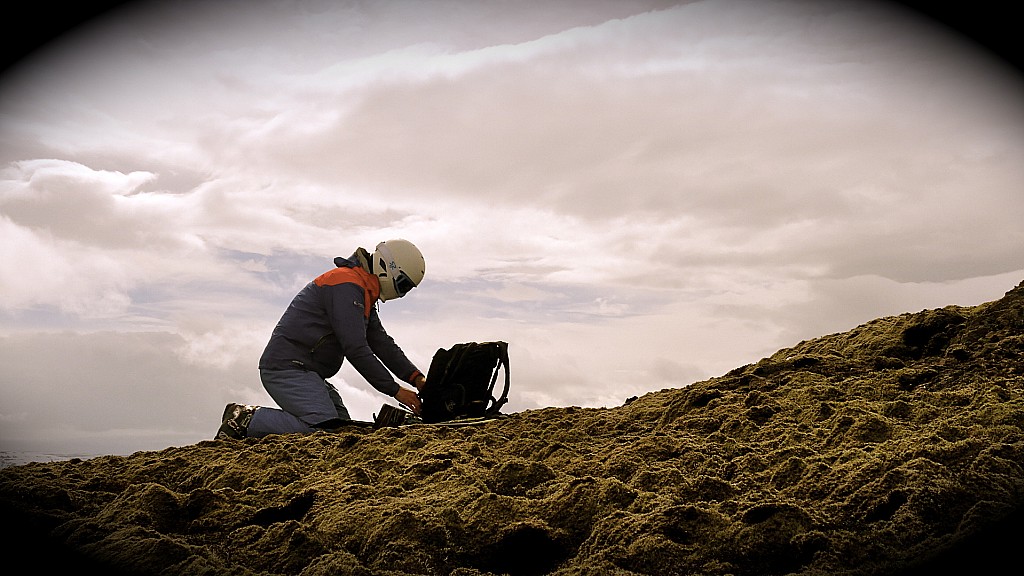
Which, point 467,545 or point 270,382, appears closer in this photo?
point 467,545

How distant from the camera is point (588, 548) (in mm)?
2592

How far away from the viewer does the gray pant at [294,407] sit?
18.2 feet

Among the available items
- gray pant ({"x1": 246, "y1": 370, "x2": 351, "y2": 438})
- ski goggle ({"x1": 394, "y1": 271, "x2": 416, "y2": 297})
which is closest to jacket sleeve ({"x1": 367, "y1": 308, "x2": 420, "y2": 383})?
ski goggle ({"x1": 394, "y1": 271, "x2": 416, "y2": 297})

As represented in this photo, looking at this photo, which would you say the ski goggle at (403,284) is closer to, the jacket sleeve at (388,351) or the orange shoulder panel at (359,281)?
the orange shoulder panel at (359,281)

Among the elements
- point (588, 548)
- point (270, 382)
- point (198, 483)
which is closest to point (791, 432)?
point (588, 548)

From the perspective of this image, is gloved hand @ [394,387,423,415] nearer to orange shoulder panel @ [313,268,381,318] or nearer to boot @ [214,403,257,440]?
orange shoulder panel @ [313,268,381,318]

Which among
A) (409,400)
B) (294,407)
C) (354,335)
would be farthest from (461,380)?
(294,407)

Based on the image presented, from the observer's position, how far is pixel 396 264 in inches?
229

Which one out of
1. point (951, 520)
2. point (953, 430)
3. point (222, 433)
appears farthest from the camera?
point (222, 433)

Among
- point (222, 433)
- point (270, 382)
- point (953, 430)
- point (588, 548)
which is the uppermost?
point (270, 382)

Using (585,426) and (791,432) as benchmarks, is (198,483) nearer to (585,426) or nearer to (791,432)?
(585,426)

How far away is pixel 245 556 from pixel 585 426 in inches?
94.7

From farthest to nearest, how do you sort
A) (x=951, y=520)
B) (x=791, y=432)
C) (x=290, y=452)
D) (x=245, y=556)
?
(x=290, y=452), (x=791, y=432), (x=245, y=556), (x=951, y=520)

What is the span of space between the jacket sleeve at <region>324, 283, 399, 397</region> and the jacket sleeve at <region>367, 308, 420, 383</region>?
1.22ft
